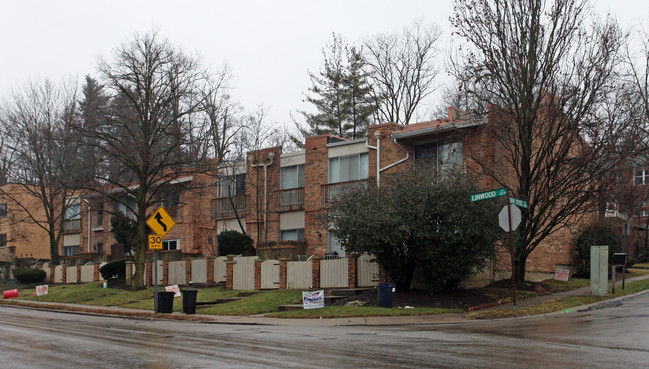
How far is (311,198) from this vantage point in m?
33.0

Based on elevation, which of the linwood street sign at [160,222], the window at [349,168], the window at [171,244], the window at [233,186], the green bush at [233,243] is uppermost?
the window at [349,168]

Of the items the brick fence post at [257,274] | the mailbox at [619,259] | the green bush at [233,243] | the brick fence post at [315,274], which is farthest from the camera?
the green bush at [233,243]

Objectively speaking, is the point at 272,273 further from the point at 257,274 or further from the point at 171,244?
the point at 171,244

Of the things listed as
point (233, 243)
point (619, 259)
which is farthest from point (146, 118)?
point (619, 259)

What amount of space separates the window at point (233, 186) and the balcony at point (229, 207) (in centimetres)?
43

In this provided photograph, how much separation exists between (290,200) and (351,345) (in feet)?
75.2

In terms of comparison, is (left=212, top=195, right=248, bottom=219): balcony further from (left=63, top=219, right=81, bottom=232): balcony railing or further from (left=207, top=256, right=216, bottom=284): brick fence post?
(left=63, top=219, right=81, bottom=232): balcony railing

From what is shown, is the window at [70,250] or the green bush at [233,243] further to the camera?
the window at [70,250]

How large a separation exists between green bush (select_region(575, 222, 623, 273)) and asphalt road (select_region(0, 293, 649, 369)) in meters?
13.3

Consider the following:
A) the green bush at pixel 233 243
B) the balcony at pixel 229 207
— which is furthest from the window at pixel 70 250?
the green bush at pixel 233 243

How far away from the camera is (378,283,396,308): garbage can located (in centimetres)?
2006

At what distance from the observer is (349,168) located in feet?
105

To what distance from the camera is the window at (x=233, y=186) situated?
123 feet

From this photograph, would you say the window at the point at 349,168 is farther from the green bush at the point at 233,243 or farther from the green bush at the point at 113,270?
the green bush at the point at 113,270
